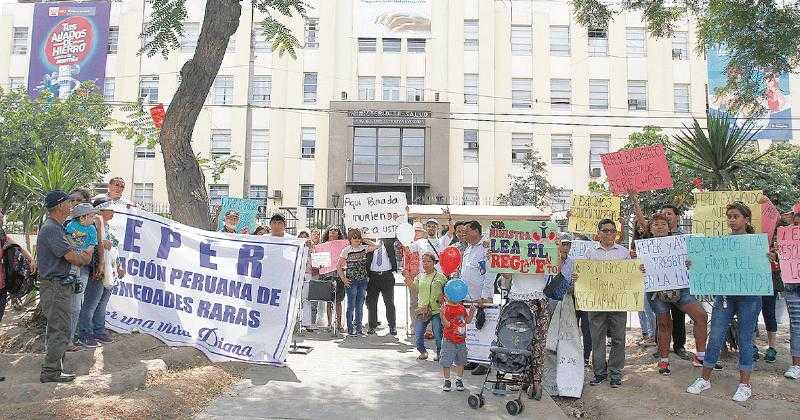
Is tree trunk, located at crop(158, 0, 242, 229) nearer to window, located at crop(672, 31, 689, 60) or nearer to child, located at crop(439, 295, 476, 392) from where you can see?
child, located at crop(439, 295, 476, 392)

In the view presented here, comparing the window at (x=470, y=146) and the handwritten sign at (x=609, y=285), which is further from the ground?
the window at (x=470, y=146)

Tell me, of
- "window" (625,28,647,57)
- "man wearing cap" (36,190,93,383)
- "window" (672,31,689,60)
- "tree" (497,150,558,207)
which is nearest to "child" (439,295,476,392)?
"man wearing cap" (36,190,93,383)

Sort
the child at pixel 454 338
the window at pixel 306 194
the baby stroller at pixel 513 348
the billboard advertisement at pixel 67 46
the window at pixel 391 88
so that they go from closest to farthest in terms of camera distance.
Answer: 1. the baby stroller at pixel 513 348
2. the child at pixel 454 338
3. the window at pixel 306 194
4. the window at pixel 391 88
5. the billboard advertisement at pixel 67 46

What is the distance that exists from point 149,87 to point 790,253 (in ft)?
114

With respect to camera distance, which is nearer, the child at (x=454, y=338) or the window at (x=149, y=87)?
the child at (x=454, y=338)

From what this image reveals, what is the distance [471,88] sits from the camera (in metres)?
33.3

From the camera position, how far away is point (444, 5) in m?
33.7

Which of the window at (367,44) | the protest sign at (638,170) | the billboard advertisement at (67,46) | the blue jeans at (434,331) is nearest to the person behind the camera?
the blue jeans at (434,331)

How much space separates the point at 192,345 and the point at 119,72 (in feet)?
107

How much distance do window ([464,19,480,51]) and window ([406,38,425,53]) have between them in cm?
255

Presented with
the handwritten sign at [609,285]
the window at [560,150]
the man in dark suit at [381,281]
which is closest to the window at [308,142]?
the window at [560,150]

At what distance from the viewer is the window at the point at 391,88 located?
1309 inches

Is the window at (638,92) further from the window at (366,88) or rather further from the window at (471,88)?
the window at (366,88)

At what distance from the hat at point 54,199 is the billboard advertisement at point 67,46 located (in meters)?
32.9
